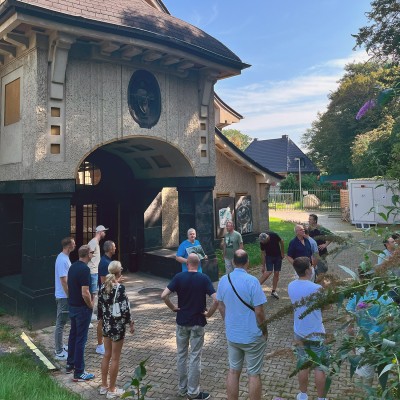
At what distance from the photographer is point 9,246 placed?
26.8 ft

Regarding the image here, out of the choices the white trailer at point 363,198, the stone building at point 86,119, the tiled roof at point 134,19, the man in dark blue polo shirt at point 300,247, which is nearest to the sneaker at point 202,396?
the man in dark blue polo shirt at point 300,247

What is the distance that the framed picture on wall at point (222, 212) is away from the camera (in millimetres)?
12422

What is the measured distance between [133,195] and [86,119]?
406cm

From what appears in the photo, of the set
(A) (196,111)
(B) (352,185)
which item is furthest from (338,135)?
(A) (196,111)

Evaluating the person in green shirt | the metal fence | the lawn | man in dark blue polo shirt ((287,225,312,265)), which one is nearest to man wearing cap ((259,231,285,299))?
the person in green shirt

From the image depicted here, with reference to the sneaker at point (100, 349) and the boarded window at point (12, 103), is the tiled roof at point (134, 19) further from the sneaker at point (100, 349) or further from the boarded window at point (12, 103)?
the sneaker at point (100, 349)

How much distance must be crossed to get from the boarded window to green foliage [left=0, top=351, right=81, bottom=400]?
4650mm

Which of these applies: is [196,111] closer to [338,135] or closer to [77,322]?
[77,322]

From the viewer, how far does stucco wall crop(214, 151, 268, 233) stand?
1310 centimetres

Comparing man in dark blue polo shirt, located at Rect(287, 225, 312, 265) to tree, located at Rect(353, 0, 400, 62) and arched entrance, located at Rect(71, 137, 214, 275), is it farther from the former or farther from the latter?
tree, located at Rect(353, 0, 400, 62)

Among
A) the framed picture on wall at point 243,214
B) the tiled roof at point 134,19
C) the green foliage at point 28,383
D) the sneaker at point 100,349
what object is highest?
the tiled roof at point 134,19

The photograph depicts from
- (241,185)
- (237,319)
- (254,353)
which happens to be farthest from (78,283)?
(241,185)

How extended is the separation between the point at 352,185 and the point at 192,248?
14426 millimetres

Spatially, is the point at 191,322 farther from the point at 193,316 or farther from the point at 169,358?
the point at 169,358
